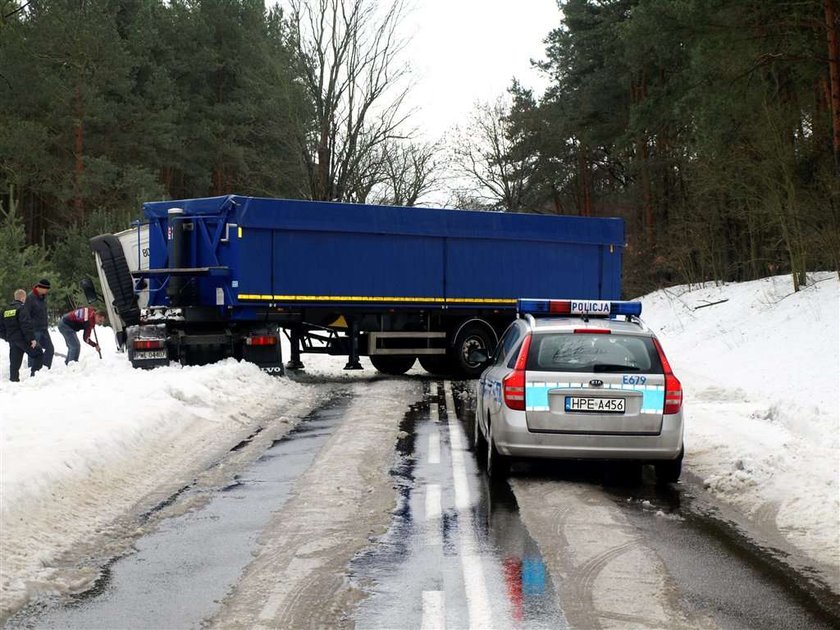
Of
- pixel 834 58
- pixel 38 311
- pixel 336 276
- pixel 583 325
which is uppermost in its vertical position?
pixel 834 58

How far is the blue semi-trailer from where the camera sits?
18.7 m

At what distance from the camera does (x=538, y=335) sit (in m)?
9.35

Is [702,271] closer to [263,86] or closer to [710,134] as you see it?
Result: [710,134]

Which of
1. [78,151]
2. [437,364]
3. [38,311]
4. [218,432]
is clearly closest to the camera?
[218,432]

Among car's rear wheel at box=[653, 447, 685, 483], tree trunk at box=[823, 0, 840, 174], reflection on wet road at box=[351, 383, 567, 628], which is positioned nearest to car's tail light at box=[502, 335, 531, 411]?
reflection on wet road at box=[351, 383, 567, 628]

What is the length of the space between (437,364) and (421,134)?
1581cm

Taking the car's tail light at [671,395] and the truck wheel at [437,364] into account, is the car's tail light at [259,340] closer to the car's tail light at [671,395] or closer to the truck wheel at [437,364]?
the truck wheel at [437,364]

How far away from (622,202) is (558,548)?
47643mm

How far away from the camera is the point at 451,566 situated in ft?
20.1

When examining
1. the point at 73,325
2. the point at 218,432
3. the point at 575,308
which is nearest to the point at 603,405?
the point at 575,308

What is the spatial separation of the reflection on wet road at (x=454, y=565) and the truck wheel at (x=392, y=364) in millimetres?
12529

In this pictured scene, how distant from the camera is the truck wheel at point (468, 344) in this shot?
68.4ft

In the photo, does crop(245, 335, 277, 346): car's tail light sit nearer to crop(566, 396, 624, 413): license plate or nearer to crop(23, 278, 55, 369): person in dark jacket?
crop(23, 278, 55, 369): person in dark jacket

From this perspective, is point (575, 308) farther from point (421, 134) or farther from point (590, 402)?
point (421, 134)
